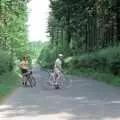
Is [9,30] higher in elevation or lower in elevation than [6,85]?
higher

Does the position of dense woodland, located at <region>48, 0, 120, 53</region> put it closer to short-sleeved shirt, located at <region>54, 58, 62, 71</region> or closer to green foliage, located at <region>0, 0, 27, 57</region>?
green foliage, located at <region>0, 0, 27, 57</region>

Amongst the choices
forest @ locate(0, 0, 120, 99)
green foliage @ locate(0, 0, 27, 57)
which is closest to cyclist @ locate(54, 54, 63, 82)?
forest @ locate(0, 0, 120, 99)

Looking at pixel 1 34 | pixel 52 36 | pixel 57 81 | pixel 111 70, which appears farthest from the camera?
pixel 52 36

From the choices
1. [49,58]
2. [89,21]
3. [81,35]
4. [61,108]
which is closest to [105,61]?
[61,108]

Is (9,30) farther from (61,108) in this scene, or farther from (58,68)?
(61,108)

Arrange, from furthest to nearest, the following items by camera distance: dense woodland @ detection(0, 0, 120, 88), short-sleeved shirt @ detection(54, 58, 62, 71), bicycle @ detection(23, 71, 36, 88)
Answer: dense woodland @ detection(0, 0, 120, 88) → bicycle @ detection(23, 71, 36, 88) → short-sleeved shirt @ detection(54, 58, 62, 71)

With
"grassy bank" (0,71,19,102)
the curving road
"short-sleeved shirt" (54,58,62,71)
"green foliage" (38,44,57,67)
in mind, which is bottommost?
"green foliage" (38,44,57,67)

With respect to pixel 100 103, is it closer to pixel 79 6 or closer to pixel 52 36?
pixel 79 6

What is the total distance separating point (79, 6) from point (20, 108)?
43651 mm

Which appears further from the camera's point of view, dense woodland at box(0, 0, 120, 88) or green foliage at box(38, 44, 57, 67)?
green foliage at box(38, 44, 57, 67)

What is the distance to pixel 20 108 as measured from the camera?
16969 millimetres

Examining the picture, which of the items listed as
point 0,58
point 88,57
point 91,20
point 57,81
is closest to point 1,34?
point 88,57

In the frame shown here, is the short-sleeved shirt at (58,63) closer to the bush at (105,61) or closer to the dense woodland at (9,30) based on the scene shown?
the bush at (105,61)

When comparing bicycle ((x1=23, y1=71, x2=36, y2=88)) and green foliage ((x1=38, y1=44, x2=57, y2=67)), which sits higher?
bicycle ((x1=23, y1=71, x2=36, y2=88))
